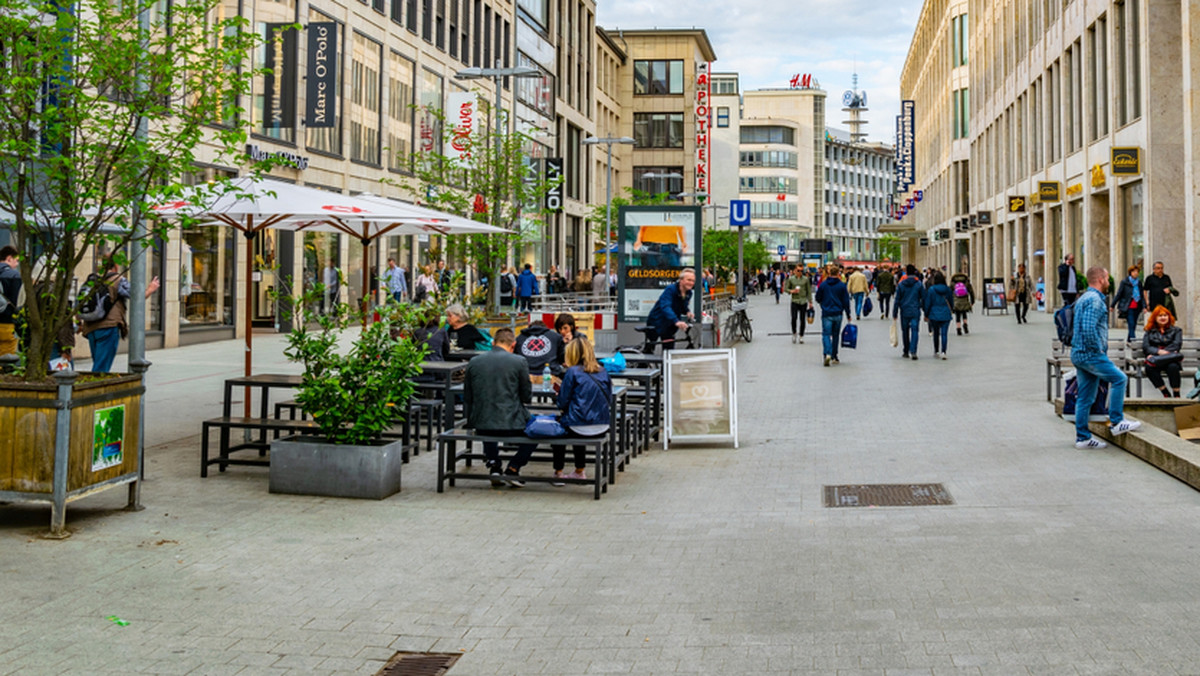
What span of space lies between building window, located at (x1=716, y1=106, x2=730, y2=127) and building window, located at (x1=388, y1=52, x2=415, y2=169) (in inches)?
3219

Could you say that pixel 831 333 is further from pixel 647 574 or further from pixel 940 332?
pixel 647 574

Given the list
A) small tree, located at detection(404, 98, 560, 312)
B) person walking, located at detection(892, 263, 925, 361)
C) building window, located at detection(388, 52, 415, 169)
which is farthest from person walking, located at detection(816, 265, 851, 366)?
building window, located at detection(388, 52, 415, 169)

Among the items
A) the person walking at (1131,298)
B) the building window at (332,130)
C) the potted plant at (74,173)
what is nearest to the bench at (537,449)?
the potted plant at (74,173)

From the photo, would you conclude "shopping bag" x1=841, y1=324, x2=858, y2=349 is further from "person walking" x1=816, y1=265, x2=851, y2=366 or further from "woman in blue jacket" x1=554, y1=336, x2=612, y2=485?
"woman in blue jacket" x1=554, y1=336, x2=612, y2=485

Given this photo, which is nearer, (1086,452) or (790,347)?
(1086,452)

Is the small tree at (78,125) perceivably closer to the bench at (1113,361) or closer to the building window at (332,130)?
the bench at (1113,361)

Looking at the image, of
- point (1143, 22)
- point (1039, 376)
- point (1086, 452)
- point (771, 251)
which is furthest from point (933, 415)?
point (771, 251)

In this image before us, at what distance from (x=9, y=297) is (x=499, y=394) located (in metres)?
6.87

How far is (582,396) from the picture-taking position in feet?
30.5

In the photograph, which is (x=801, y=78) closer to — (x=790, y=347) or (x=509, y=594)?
(x=790, y=347)

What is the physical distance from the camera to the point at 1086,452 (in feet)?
35.7

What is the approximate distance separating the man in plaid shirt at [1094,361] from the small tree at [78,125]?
24.9 feet

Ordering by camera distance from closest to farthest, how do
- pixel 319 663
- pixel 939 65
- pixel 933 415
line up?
pixel 319 663 → pixel 933 415 → pixel 939 65

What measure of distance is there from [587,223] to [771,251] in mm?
76840
